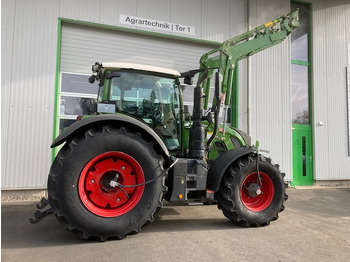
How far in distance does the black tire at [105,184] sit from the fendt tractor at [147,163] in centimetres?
1

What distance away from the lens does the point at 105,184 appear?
3457 millimetres

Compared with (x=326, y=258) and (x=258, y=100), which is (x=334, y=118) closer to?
(x=258, y=100)

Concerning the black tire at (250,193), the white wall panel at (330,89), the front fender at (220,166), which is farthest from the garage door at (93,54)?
the white wall panel at (330,89)

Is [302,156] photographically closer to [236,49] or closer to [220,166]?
[236,49]

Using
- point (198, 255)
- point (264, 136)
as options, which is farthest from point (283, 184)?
point (264, 136)

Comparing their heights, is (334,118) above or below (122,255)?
above

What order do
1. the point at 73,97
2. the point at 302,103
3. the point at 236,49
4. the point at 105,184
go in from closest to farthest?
1. the point at 105,184
2. the point at 236,49
3. the point at 73,97
4. the point at 302,103

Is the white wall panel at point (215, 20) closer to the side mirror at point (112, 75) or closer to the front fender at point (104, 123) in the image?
the side mirror at point (112, 75)

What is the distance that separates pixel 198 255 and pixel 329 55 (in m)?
9.27

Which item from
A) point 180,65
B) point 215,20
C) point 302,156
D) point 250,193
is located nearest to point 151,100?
point 250,193

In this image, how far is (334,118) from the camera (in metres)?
9.36

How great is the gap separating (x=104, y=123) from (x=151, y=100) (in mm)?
933

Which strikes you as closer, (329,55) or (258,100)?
(258,100)

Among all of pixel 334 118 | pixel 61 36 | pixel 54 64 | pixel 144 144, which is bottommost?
pixel 144 144
